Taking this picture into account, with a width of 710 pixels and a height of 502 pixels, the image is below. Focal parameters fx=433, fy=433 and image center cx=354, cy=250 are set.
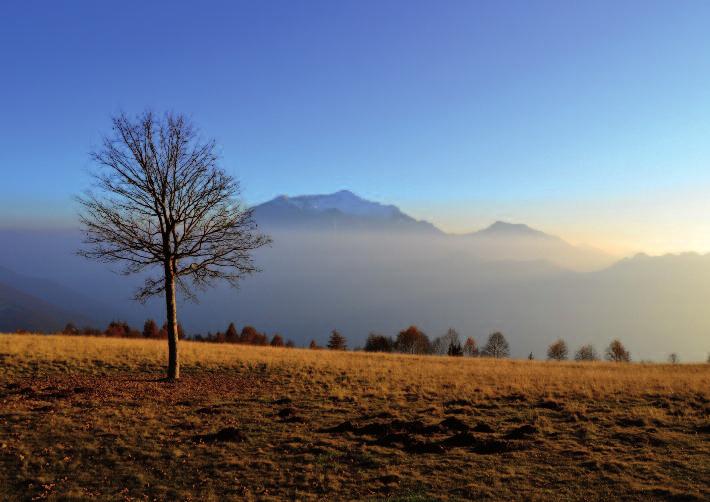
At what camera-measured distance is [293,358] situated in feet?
109

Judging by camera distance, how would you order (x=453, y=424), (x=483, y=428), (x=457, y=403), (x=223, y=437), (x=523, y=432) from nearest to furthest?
(x=223, y=437), (x=523, y=432), (x=483, y=428), (x=453, y=424), (x=457, y=403)

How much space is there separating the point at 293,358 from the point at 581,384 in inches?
773

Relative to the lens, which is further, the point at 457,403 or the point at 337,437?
the point at 457,403

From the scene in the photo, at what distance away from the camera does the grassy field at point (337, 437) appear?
35.1ft

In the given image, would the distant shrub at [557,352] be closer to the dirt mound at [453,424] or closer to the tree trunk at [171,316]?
the dirt mound at [453,424]

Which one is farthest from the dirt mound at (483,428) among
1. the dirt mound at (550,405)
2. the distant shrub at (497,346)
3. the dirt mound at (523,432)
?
the distant shrub at (497,346)

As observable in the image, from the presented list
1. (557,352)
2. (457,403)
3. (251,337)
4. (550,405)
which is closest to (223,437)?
(457,403)

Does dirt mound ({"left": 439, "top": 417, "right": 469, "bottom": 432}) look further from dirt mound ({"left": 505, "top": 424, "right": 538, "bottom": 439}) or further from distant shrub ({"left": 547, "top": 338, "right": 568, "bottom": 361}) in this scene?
distant shrub ({"left": 547, "top": 338, "right": 568, "bottom": 361})

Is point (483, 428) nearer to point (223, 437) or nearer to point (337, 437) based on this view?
point (337, 437)

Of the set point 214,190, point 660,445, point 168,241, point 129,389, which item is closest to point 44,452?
point 129,389

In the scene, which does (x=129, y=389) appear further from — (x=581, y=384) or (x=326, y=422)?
(x=581, y=384)

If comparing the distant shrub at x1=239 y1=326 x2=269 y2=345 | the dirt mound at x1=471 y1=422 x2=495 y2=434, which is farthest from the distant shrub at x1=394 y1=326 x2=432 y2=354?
the dirt mound at x1=471 y1=422 x2=495 y2=434

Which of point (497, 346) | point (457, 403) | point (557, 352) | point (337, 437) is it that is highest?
point (457, 403)

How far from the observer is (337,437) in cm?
1459
